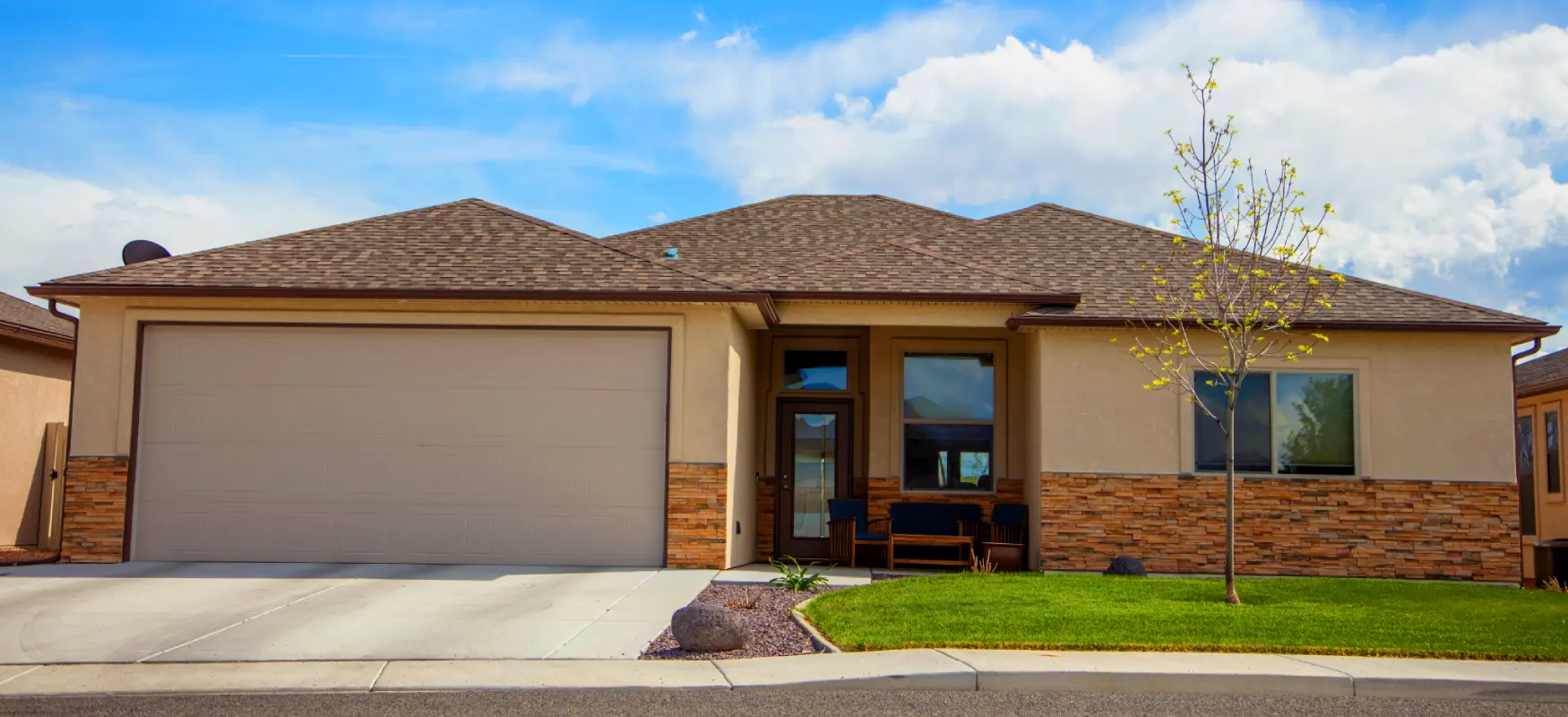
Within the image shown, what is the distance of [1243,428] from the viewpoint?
47.6 ft

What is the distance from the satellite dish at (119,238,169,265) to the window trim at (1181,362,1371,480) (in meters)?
12.8

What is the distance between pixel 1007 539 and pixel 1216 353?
3440 millimetres

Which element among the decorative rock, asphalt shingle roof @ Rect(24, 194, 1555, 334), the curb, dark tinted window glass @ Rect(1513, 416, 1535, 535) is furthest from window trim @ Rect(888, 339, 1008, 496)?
dark tinted window glass @ Rect(1513, 416, 1535, 535)

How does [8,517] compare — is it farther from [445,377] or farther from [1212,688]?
[1212,688]

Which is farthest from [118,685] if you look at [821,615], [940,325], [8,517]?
[8,517]

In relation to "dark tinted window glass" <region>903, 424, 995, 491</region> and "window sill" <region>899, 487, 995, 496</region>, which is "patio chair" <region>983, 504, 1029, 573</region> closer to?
"window sill" <region>899, 487, 995, 496</region>

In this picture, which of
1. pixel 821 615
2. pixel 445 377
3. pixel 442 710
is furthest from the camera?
pixel 445 377

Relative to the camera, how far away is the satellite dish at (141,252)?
1522 centimetres

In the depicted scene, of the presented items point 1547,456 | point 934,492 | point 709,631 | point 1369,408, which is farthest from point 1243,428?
point 709,631

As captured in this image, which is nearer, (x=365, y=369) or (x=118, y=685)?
(x=118, y=685)

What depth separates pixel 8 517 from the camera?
671 inches

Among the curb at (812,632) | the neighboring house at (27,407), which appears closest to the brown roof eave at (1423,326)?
the curb at (812,632)

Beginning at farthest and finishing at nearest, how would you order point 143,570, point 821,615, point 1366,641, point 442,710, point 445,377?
point 445,377, point 143,570, point 821,615, point 1366,641, point 442,710

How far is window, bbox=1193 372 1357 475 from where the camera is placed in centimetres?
1447
